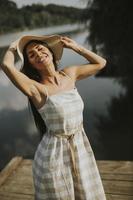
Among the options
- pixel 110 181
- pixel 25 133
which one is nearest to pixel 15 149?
pixel 25 133

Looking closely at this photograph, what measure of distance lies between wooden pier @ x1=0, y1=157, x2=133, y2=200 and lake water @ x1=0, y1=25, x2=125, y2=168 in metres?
1.26

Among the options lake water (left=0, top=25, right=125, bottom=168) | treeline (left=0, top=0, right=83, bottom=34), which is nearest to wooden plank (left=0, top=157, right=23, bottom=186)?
lake water (left=0, top=25, right=125, bottom=168)

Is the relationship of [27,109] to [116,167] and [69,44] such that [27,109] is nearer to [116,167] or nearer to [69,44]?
[116,167]

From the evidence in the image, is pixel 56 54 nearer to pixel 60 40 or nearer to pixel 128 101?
pixel 60 40

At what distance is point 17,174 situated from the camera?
172 inches

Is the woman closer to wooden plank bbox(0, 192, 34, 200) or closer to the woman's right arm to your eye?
the woman's right arm

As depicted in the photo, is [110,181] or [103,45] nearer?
[110,181]

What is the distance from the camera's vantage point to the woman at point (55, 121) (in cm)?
201

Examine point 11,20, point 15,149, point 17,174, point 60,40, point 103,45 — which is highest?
point 60,40

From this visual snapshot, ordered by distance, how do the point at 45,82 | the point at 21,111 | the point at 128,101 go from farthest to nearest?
1. the point at 128,101
2. the point at 21,111
3. the point at 45,82

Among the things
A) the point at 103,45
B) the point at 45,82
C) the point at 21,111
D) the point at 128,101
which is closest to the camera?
the point at 45,82

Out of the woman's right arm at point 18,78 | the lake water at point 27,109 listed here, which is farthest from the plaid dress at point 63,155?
the lake water at point 27,109

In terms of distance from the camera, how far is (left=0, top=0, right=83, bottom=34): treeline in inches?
234

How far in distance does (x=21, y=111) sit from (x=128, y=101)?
80.0 inches
